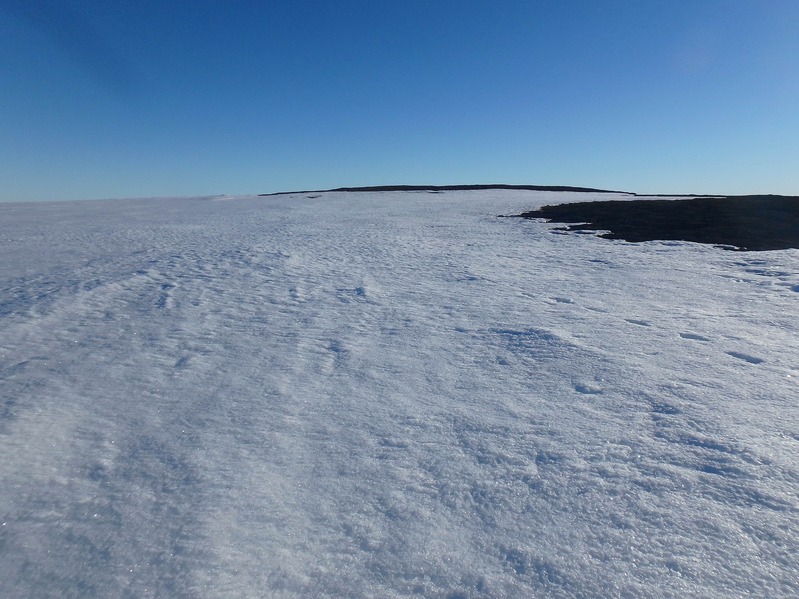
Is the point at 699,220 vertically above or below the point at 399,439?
above

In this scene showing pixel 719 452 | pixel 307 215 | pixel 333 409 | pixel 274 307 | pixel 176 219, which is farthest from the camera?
pixel 307 215

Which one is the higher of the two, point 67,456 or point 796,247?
point 796,247

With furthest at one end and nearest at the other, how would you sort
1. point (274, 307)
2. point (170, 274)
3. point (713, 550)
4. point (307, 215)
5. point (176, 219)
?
1. point (307, 215)
2. point (176, 219)
3. point (170, 274)
4. point (274, 307)
5. point (713, 550)

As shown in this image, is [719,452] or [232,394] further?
[232,394]

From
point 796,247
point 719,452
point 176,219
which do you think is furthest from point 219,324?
point 176,219

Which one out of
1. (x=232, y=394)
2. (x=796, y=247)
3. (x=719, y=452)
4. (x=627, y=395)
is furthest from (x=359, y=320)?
(x=796, y=247)

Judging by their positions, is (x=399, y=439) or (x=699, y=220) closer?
(x=399, y=439)

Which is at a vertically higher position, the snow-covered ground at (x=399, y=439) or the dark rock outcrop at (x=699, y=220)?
the dark rock outcrop at (x=699, y=220)

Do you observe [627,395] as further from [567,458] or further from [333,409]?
[333,409]
